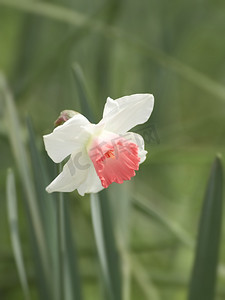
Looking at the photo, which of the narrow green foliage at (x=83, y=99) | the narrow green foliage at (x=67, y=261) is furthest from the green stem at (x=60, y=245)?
the narrow green foliage at (x=83, y=99)

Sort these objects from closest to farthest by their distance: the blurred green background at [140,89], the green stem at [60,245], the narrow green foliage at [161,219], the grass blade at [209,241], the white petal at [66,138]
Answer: the white petal at [66,138] < the green stem at [60,245] < the grass blade at [209,241] < the narrow green foliage at [161,219] < the blurred green background at [140,89]

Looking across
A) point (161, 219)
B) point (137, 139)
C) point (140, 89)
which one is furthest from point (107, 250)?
point (140, 89)

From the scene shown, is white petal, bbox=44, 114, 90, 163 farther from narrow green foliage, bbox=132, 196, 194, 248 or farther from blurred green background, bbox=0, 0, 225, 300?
blurred green background, bbox=0, 0, 225, 300

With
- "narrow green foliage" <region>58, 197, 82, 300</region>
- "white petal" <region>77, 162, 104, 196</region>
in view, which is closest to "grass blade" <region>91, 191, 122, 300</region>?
"narrow green foliage" <region>58, 197, 82, 300</region>

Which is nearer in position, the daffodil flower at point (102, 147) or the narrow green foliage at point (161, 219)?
the daffodil flower at point (102, 147)

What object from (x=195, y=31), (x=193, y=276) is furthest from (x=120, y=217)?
(x=195, y=31)

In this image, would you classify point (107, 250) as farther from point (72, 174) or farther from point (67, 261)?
point (72, 174)

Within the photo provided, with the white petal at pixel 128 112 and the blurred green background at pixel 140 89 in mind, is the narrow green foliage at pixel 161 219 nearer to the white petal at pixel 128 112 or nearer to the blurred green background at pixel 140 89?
the blurred green background at pixel 140 89
